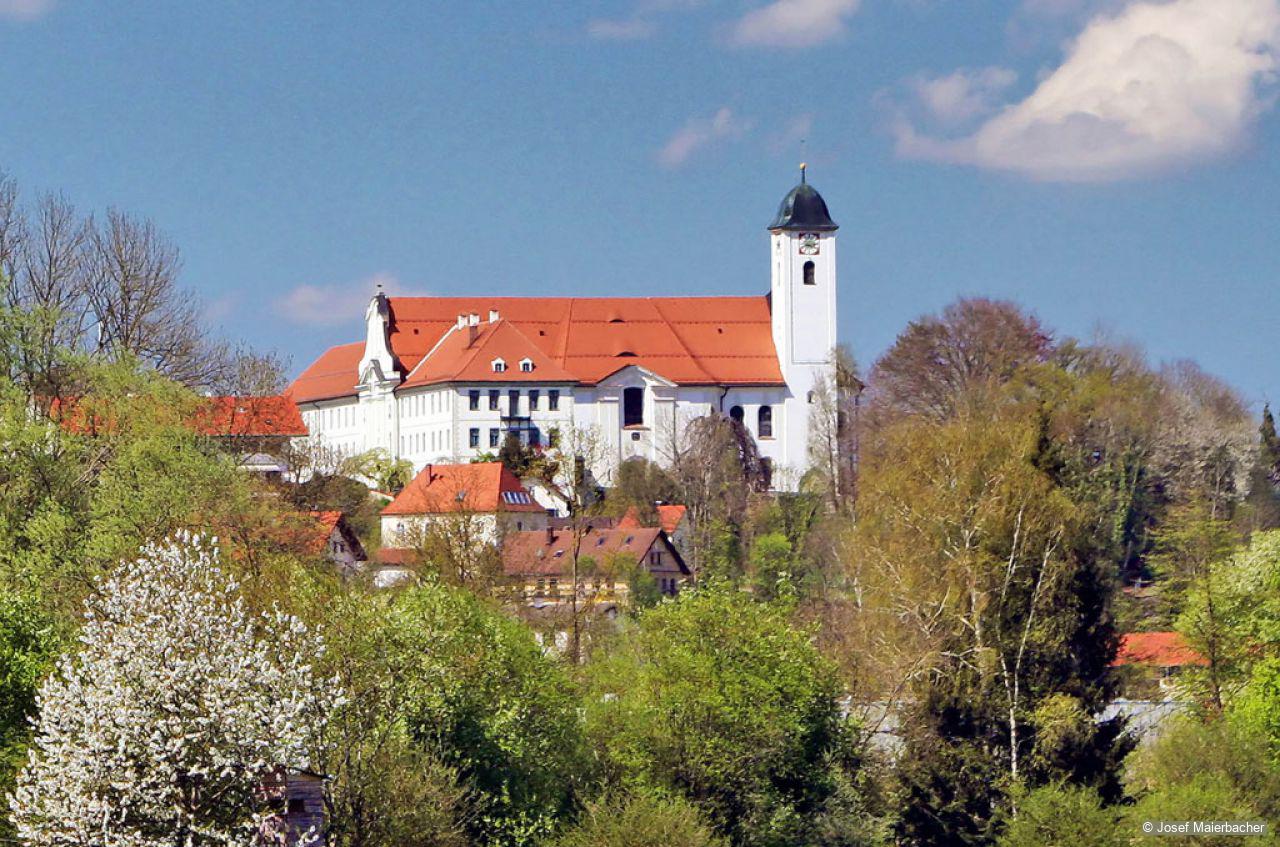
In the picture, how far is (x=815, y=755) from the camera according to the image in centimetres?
3306

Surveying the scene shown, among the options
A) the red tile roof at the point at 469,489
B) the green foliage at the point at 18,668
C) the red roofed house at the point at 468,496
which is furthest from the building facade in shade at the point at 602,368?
the green foliage at the point at 18,668

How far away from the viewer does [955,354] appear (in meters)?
83.7

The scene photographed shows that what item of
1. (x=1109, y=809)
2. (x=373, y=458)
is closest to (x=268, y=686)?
(x=1109, y=809)

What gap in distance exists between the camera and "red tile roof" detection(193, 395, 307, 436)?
152 ft

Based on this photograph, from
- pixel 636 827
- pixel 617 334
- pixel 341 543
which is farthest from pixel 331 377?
pixel 636 827

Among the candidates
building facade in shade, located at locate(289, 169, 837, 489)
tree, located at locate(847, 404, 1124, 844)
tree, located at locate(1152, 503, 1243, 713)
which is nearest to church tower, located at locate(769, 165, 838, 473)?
building facade in shade, located at locate(289, 169, 837, 489)

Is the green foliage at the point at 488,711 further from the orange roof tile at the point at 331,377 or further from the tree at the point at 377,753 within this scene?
the orange roof tile at the point at 331,377

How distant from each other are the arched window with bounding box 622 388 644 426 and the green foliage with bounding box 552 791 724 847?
217 feet

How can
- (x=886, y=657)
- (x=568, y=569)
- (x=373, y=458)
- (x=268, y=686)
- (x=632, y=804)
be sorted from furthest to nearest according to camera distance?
(x=373, y=458)
(x=568, y=569)
(x=886, y=657)
(x=632, y=804)
(x=268, y=686)

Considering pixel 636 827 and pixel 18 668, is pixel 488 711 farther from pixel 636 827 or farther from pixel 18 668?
pixel 18 668

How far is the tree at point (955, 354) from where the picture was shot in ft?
269

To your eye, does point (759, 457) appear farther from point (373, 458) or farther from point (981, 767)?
point (981, 767)

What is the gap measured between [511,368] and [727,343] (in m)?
11.0

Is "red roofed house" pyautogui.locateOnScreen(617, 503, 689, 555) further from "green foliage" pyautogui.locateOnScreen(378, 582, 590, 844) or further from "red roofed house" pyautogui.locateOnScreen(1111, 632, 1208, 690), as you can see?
"green foliage" pyautogui.locateOnScreen(378, 582, 590, 844)
